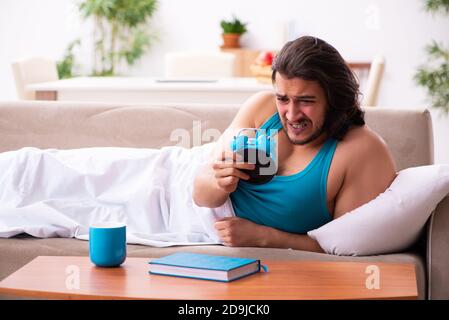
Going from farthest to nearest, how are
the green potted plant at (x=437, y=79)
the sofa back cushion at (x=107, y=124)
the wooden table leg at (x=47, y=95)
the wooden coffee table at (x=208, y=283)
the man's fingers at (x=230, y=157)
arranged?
the green potted plant at (x=437, y=79) < the wooden table leg at (x=47, y=95) < the sofa back cushion at (x=107, y=124) < the man's fingers at (x=230, y=157) < the wooden coffee table at (x=208, y=283)

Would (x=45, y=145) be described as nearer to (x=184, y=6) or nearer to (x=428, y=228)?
(x=428, y=228)

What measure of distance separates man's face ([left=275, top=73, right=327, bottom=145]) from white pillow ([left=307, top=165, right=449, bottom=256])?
0.26m

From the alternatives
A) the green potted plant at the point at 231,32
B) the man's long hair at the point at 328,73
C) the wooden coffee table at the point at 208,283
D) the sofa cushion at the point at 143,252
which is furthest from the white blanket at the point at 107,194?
the green potted plant at the point at 231,32

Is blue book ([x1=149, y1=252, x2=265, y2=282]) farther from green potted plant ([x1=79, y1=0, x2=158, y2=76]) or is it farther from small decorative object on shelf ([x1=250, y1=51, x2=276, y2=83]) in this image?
green potted plant ([x1=79, y1=0, x2=158, y2=76])

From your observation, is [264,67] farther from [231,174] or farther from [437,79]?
[231,174]

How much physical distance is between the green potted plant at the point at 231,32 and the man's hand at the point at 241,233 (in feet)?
14.9

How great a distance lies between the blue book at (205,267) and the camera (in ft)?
5.25

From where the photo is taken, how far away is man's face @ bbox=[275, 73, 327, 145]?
204 cm

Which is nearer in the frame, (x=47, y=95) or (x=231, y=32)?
(x=47, y=95)

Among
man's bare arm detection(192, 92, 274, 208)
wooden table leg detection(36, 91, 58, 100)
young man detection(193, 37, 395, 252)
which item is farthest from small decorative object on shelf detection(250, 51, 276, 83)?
young man detection(193, 37, 395, 252)

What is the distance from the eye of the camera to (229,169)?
1.94 m

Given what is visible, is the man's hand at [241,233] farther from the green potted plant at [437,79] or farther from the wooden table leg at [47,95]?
the green potted plant at [437,79]

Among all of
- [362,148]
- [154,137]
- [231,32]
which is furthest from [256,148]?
[231,32]

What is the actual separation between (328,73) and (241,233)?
51 centimetres
